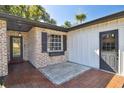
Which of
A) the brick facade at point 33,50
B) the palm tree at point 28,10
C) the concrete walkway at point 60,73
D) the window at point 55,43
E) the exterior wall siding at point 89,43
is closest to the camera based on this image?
the concrete walkway at point 60,73

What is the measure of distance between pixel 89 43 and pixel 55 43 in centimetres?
251

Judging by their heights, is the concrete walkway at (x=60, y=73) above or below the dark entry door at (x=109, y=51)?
below

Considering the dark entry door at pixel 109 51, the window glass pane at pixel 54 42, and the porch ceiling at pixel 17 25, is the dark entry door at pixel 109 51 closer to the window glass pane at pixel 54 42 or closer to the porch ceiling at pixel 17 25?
the window glass pane at pixel 54 42

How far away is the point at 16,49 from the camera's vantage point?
8664 mm

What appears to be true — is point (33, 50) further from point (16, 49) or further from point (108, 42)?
point (108, 42)

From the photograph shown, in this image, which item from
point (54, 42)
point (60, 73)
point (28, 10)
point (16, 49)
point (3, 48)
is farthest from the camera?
point (28, 10)

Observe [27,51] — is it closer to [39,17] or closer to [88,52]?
[88,52]

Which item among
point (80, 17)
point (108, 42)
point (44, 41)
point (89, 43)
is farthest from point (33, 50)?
point (80, 17)

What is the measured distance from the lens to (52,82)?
169 inches

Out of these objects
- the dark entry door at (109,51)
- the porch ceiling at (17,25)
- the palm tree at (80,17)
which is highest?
the palm tree at (80,17)

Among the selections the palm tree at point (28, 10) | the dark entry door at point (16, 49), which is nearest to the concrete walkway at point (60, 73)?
the dark entry door at point (16, 49)

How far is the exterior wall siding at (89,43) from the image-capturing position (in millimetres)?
5062

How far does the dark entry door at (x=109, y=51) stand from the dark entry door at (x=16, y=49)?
633cm

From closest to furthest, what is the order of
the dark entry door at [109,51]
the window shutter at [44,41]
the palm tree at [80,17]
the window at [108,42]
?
the dark entry door at [109,51] < the window at [108,42] < the window shutter at [44,41] < the palm tree at [80,17]
